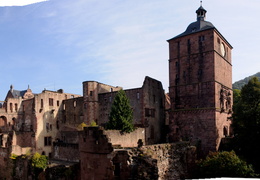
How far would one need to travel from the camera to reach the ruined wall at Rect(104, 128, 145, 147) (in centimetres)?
2637

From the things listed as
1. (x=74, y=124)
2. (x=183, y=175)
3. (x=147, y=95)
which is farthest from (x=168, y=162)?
(x=74, y=124)

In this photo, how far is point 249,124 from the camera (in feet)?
85.0

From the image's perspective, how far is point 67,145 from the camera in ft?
110

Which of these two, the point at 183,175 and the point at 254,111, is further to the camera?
the point at 254,111

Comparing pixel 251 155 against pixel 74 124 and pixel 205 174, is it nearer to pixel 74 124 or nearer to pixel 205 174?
pixel 205 174

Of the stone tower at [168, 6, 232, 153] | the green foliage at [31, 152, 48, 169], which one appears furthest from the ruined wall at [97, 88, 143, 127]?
the green foliage at [31, 152, 48, 169]

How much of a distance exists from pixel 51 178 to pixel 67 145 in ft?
22.1

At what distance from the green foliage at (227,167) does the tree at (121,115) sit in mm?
9440

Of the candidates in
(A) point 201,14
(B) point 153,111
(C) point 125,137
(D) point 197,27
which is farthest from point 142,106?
(A) point 201,14

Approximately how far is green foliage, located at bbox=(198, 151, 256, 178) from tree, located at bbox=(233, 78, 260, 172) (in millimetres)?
2163

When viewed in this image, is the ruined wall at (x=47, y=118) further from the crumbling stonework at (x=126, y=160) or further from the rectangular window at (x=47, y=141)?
the crumbling stonework at (x=126, y=160)

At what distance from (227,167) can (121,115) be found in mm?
12805

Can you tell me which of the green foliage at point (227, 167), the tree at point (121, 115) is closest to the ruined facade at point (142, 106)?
the tree at point (121, 115)

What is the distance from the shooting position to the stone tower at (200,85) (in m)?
29.5
